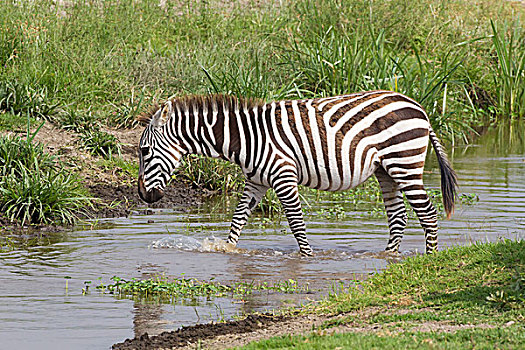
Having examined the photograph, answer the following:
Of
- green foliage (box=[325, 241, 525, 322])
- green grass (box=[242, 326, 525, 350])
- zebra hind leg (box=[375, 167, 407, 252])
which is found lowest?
green grass (box=[242, 326, 525, 350])

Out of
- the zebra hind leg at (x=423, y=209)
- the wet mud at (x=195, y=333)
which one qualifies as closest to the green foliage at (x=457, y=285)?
the wet mud at (x=195, y=333)

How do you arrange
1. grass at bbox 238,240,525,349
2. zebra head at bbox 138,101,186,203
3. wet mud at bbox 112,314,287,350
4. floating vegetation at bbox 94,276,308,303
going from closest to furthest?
1. grass at bbox 238,240,525,349
2. wet mud at bbox 112,314,287,350
3. floating vegetation at bbox 94,276,308,303
4. zebra head at bbox 138,101,186,203

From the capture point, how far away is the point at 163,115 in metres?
9.59

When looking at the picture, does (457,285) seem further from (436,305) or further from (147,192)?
(147,192)

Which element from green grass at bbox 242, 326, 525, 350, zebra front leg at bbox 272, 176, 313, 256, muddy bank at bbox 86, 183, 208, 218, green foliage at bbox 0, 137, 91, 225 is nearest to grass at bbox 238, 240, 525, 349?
green grass at bbox 242, 326, 525, 350

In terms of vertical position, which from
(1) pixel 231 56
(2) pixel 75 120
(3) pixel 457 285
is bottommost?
(3) pixel 457 285

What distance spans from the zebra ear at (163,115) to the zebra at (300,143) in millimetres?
11

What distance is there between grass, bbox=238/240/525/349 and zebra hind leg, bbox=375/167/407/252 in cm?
182

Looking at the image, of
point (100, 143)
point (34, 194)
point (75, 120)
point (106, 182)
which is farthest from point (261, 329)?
point (75, 120)

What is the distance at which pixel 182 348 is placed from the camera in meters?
5.96

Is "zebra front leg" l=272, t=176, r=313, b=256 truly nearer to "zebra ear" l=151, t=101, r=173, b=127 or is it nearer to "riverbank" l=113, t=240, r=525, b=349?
"zebra ear" l=151, t=101, r=173, b=127

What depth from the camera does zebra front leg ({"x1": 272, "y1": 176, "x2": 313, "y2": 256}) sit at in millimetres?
9406

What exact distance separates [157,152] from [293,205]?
167 cm

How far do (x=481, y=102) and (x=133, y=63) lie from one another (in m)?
9.85
